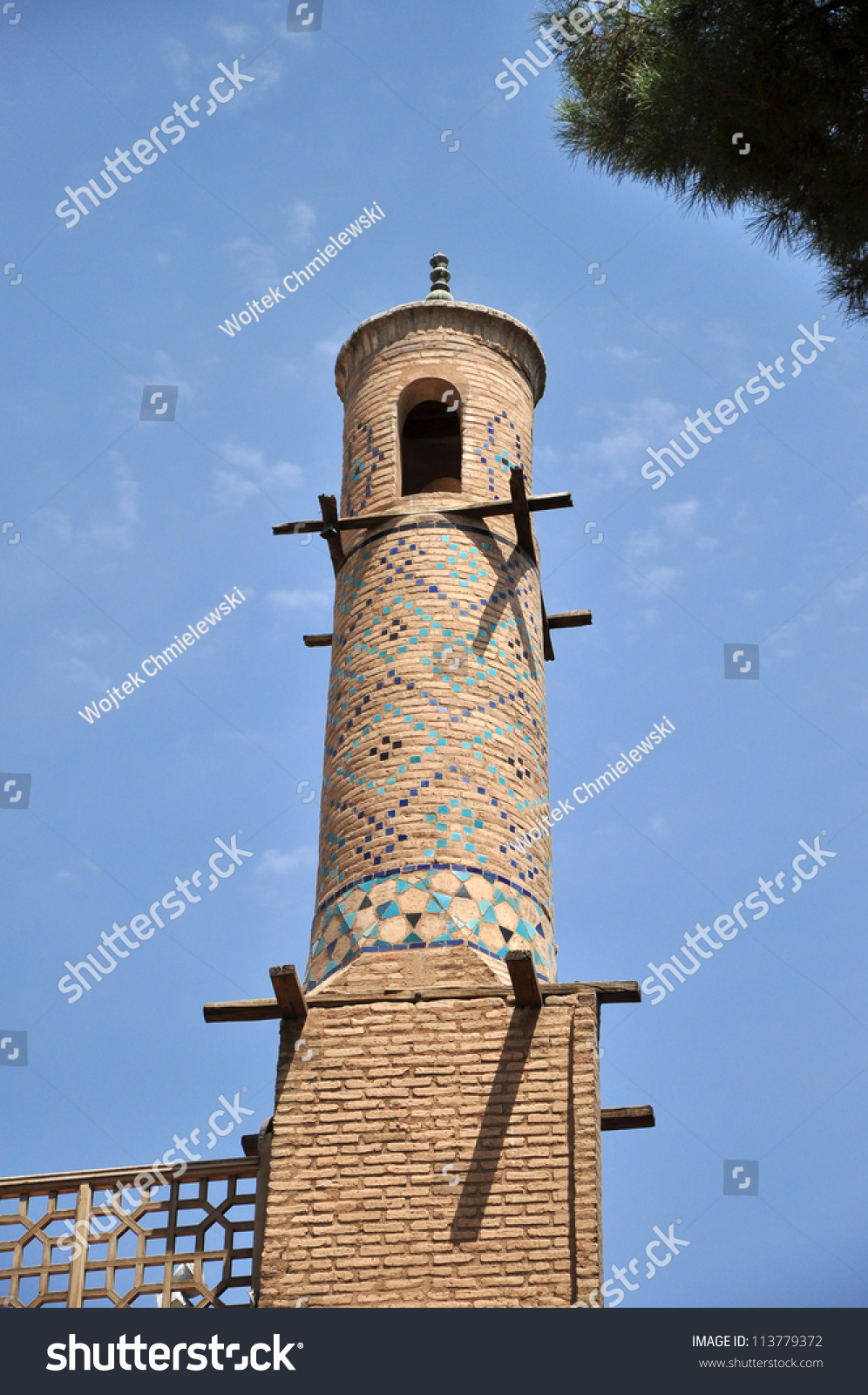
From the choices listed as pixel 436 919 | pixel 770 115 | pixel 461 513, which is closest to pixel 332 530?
pixel 461 513

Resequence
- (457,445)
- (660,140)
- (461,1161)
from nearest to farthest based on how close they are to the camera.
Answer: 1. (660,140)
2. (461,1161)
3. (457,445)

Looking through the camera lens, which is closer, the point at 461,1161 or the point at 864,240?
the point at 864,240

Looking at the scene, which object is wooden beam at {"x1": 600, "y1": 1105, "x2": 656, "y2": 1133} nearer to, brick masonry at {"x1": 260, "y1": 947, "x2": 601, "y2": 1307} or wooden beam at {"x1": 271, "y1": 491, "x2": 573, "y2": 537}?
brick masonry at {"x1": 260, "y1": 947, "x2": 601, "y2": 1307}

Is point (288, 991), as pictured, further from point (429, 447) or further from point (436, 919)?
point (429, 447)

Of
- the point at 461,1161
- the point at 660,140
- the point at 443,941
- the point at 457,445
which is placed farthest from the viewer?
the point at 457,445

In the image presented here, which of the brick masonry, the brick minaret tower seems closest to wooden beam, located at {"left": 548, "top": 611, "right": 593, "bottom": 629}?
the brick minaret tower

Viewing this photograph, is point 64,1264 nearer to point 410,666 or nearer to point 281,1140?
point 281,1140

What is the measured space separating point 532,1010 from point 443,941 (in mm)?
673

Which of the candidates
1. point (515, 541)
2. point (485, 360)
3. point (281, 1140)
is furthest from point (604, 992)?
point (485, 360)

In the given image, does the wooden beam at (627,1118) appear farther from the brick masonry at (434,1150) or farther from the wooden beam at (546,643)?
the wooden beam at (546,643)

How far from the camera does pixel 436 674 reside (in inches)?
421

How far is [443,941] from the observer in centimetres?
952

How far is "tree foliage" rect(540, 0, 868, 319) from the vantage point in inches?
278

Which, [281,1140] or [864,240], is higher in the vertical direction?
[864,240]
